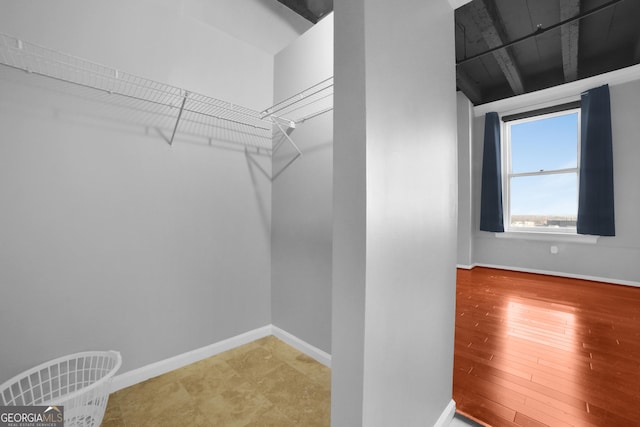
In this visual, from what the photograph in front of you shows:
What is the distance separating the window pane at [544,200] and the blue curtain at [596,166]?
1.00 ft

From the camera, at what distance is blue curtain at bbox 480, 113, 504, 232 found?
447cm

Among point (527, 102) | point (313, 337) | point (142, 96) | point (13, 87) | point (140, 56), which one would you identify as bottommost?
point (313, 337)

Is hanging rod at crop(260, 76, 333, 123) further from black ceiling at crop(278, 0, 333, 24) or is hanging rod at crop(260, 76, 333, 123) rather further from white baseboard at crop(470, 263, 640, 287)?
white baseboard at crop(470, 263, 640, 287)

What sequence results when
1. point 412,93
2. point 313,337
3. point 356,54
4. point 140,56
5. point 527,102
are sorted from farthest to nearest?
1. point 527,102
2. point 313,337
3. point 140,56
4. point 412,93
5. point 356,54

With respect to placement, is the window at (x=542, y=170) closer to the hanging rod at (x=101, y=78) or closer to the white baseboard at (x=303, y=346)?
the white baseboard at (x=303, y=346)

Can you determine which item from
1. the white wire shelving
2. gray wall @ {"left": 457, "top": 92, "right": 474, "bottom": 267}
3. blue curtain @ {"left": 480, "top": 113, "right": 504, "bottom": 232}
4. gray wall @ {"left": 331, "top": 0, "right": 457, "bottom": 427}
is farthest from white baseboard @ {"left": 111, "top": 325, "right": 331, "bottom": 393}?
blue curtain @ {"left": 480, "top": 113, "right": 504, "bottom": 232}

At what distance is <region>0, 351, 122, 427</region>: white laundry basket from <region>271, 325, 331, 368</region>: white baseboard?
111 cm

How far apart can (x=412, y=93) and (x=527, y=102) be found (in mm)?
4537

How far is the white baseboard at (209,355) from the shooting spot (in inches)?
64.4

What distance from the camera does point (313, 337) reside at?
6.48 ft

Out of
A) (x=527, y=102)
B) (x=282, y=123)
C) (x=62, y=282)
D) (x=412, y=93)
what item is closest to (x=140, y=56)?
(x=282, y=123)

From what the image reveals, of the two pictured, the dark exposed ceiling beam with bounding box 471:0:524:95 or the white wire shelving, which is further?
the dark exposed ceiling beam with bounding box 471:0:524:95

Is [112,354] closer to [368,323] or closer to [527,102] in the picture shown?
[368,323]

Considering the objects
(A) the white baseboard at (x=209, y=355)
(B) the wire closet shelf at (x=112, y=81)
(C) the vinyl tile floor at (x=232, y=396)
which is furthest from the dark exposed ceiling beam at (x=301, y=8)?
(C) the vinyl tile floor at (x=232, y=396)
